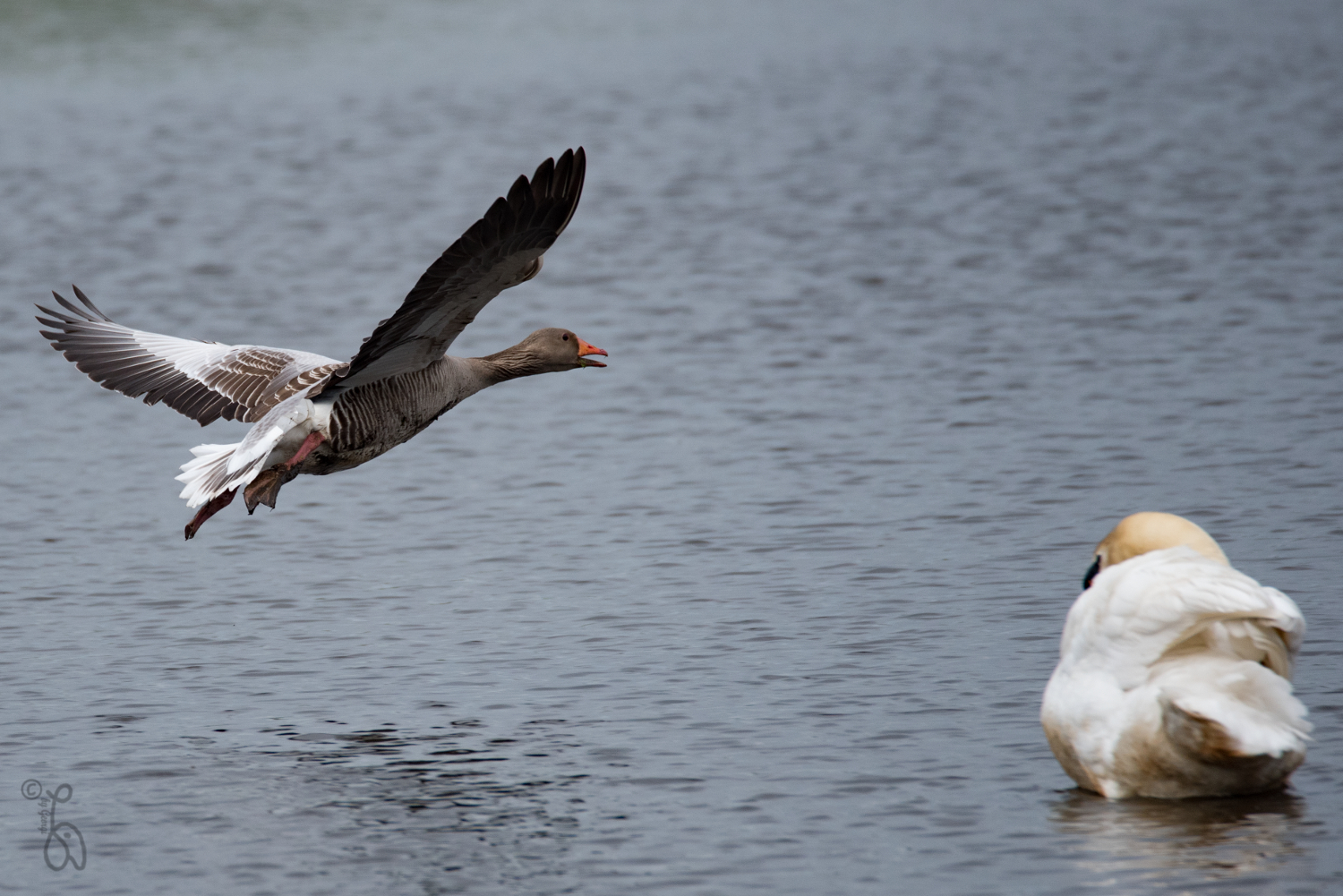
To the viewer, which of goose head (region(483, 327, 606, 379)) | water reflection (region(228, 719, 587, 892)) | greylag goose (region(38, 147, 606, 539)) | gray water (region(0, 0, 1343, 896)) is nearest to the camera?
water reflection (region(228, 719, 587, 892))

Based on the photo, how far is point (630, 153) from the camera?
36500mm

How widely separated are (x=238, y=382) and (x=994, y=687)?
5.99m

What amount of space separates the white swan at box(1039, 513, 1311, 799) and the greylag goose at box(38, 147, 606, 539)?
3.52m

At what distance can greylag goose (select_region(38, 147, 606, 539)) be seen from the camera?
32.8 ft

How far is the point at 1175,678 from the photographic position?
8.08 m

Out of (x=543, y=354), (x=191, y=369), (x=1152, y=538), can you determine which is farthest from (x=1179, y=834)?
(x=191, y=369)

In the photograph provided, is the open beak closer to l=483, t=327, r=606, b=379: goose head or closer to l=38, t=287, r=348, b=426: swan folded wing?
l=483, t=327, r=606, b=379: goose head

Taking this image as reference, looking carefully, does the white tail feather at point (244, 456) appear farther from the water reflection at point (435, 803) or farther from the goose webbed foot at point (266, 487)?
the water reflection at point (435, 803)

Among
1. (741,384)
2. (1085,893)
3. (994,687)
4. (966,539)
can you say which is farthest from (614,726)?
(741,384)

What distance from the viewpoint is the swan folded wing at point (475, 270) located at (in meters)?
9.70

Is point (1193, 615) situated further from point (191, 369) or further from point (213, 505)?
point (191, 369)

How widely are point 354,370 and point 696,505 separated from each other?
4.45 m

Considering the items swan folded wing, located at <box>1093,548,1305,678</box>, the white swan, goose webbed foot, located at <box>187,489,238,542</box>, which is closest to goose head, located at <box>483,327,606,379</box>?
goose webbed foot, located at <box>187,489,238,542</box>

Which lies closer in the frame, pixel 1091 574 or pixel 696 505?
pixel 1091 574
